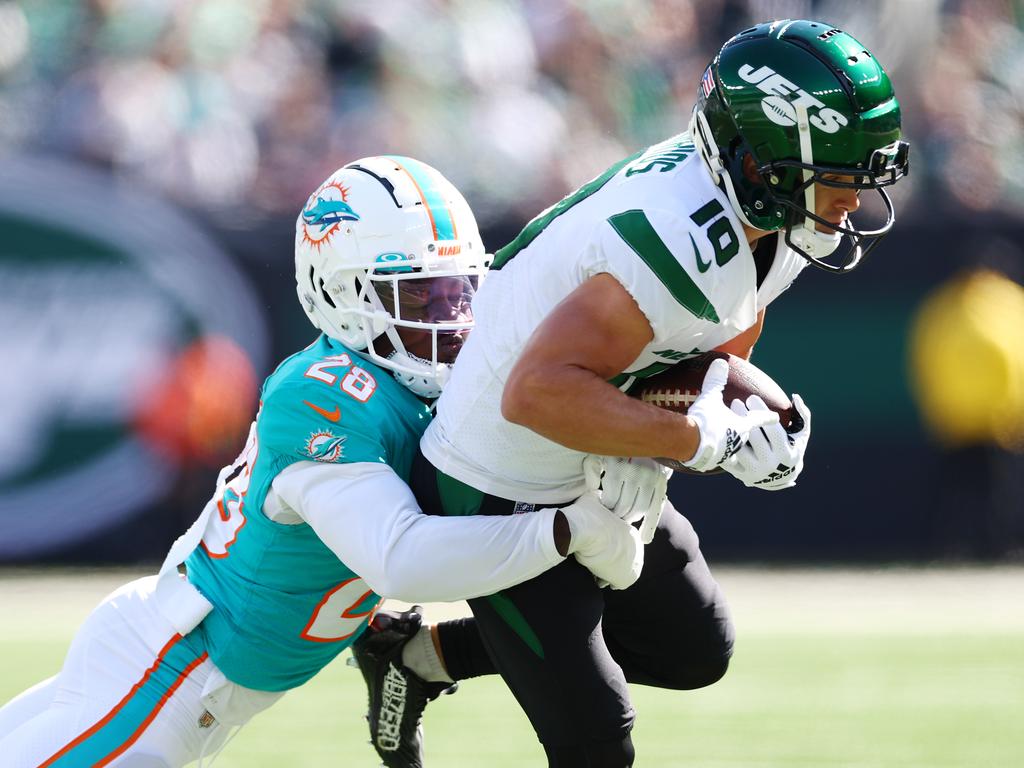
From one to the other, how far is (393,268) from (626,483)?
2.48ft

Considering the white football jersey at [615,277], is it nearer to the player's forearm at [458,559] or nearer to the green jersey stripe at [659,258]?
the green jersey stripe at [659,258]

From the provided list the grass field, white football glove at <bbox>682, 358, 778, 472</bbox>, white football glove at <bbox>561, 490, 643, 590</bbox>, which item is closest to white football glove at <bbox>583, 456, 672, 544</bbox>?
white football glove at <bbox>561, 490, 643, 590</bbox>

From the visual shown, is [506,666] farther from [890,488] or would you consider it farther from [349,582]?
[890,488]

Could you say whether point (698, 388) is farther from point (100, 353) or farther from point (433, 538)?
point (100, 353)

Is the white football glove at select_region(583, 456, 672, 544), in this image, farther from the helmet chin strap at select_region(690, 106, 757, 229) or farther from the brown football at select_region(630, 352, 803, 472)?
the helmet chin strap at select_region(690, 106, 757, 229)

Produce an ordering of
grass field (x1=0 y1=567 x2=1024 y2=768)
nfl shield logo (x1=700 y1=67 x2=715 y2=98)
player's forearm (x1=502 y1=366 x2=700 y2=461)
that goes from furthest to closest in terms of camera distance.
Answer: grass field (x1=0 y1=567 x2=1024 y2=768)
nfl shield logo (x1=700 y1=67 x2=715 y2=98)
player's forearm (x1=502 y1=366 x2=700 y2=461)

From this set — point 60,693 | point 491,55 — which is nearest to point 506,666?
point 60,693

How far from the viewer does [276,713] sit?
4.85 m

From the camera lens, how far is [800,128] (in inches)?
105

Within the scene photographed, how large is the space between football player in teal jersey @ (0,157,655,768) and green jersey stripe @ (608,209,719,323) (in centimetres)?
45

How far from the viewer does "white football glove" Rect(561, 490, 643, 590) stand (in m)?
2.80

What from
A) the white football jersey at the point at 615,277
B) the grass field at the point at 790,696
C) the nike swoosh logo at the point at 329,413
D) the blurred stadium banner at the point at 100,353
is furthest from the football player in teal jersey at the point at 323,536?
the blurred stadium banner at the point at 100,353

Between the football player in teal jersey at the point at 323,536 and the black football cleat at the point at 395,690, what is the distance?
0.30m

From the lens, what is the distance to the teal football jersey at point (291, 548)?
2949 millimetres
